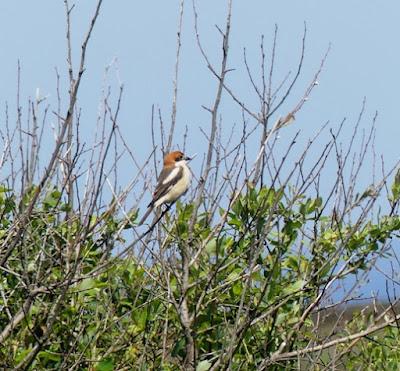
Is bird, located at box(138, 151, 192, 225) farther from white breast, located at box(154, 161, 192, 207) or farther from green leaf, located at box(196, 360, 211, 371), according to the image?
green leaf, located at box(196, 360, 211, 371)

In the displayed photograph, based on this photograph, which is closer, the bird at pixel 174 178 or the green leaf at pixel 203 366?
the green leaf at pixel 203 366

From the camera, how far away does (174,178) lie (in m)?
9.04

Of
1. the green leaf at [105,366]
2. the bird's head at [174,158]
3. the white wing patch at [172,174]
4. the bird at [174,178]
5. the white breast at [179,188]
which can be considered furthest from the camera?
the bird's head at [174,158]

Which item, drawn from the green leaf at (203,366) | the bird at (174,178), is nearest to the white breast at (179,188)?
the bird at (174,178)

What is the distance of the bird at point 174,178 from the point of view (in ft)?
26.5

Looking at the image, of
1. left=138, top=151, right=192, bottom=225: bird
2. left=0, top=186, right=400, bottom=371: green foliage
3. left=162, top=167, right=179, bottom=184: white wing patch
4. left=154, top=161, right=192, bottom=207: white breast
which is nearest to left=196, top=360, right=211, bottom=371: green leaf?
left=0, top=186, right=400, bottom=371: green foliage

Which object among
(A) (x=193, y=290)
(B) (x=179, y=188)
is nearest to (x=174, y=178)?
(B) (x=179, y=188)

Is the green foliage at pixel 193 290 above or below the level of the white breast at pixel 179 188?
below

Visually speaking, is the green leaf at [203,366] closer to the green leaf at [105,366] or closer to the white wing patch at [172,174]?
the green leaf at [105,366]

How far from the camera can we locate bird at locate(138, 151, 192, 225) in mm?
8070

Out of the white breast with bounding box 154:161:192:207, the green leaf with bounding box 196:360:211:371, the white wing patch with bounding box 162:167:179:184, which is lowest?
the green leaf with bounding box 196:360:211:371

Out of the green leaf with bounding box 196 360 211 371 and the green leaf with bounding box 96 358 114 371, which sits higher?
the green leaf with bounding box 96 358 114 371

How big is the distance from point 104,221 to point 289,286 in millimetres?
1413

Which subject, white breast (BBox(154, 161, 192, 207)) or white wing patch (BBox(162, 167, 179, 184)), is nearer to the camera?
white breast (BBox(154, 161, 192, 207))
